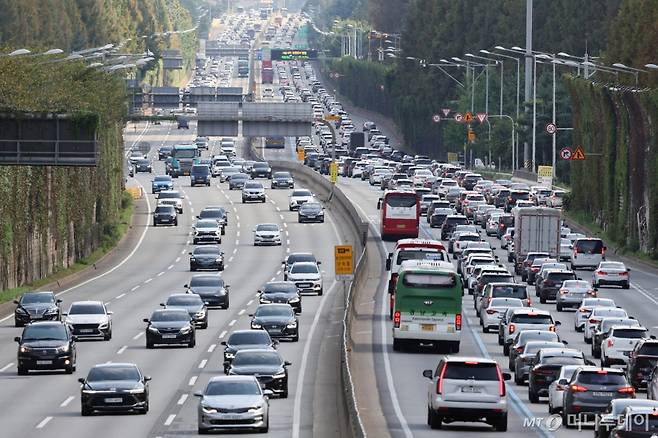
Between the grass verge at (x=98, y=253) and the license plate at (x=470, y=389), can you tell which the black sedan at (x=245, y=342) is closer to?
the license plate at (x=470, y=389)

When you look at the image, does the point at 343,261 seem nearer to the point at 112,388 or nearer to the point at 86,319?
the point at 86,319

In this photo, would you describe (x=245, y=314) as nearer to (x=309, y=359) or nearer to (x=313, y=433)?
(x=309, y=359)

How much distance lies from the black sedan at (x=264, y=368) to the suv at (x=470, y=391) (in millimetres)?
6846

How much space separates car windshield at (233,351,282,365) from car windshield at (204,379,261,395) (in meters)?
6.51

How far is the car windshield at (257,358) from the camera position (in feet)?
161

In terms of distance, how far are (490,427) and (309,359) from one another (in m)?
16.9

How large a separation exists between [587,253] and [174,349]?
132 feet

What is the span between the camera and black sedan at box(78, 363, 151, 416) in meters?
45.6

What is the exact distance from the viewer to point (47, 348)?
5609cm

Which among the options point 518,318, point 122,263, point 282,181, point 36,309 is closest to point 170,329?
point 36,309

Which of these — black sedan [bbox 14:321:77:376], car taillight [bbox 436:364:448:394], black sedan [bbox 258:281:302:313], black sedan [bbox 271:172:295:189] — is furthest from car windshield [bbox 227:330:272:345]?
black sedan [bbox 271:172:295:189]

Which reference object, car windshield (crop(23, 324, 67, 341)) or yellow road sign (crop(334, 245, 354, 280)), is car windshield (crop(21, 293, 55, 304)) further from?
car windshield (crop(23, 324, 67, 341))

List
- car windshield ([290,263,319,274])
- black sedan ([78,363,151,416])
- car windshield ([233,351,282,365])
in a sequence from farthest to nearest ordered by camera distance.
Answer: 1. car windshield ([290,263,319,274])
2. car windshield ([233,351,282,365])
3. black sedan ([78,363,151,416])

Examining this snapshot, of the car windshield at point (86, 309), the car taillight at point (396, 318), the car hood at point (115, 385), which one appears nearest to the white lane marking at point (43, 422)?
the car hood at point (115, 385)
